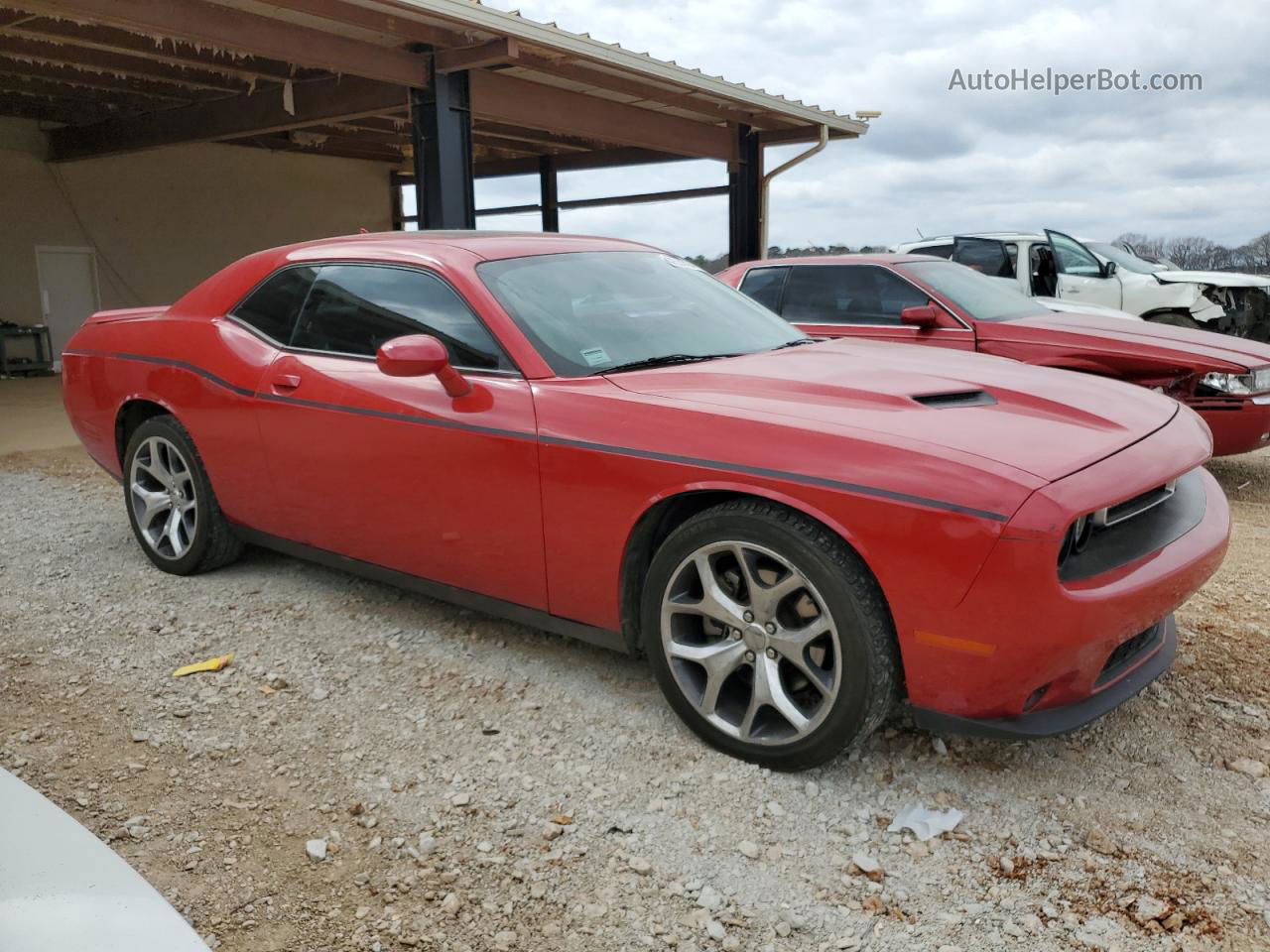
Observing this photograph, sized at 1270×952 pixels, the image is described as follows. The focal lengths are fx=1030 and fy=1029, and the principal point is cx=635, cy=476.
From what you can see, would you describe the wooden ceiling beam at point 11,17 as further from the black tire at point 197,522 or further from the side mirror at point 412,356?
the side mirror at point 412,356

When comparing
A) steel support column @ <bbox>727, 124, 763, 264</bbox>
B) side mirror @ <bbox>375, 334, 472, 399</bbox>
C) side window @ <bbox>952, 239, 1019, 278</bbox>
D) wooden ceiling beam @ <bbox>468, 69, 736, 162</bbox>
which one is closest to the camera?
side mirror @ <bbox>375, 334, 472, 399</bbox>

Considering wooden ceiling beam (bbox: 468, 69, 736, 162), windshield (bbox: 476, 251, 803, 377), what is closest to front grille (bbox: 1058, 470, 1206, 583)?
Answer: windshield (bbox: 476, 251, 803, 377)

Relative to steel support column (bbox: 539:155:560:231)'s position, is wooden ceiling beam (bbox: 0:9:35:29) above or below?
above

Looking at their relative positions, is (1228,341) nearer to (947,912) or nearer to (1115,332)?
(1115,332)

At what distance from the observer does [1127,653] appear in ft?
9.12

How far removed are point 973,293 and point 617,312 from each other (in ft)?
13.9

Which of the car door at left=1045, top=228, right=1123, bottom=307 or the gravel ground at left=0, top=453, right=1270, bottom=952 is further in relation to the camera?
the car door at left=1045, top=228, right=1123, bottom=307

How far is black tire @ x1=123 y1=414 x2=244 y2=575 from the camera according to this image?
450cm

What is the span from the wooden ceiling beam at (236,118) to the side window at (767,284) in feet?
14.5

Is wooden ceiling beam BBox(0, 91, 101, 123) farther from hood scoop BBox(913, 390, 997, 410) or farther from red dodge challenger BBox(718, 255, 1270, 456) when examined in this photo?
hood scoop BBox(913, 390, 997, 410)

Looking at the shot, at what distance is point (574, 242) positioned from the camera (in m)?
4.01

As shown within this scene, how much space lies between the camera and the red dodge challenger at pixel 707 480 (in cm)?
248

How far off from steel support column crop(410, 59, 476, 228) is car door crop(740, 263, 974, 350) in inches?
114

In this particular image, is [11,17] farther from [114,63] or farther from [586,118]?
[586,118]
